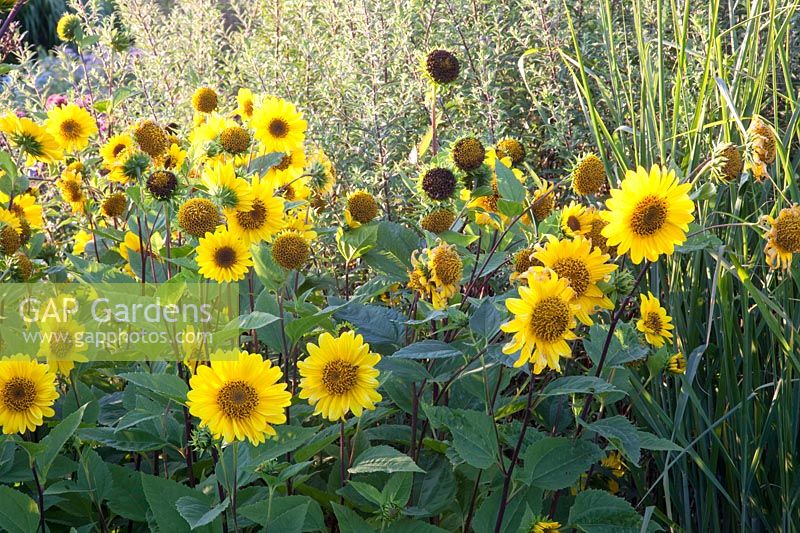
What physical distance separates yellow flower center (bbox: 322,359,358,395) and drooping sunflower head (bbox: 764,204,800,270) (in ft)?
1.77

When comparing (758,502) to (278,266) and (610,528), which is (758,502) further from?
(278,266)

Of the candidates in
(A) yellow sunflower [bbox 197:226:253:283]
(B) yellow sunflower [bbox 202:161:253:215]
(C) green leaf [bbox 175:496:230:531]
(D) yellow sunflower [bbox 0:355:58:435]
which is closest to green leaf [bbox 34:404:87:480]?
(D) yellow sunflower [bbox 0:355:58:435]

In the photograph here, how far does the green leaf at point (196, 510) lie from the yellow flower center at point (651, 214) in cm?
60

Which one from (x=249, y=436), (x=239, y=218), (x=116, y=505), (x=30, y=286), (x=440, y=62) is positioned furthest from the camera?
(x=30, y=286)

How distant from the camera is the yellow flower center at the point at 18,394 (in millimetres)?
1137

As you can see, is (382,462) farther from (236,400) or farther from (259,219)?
(259,219)

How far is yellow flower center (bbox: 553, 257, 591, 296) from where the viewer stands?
3.36ft

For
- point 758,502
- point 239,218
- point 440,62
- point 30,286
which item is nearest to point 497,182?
point 440,62

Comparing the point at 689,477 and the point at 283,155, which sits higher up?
the point at 283,155

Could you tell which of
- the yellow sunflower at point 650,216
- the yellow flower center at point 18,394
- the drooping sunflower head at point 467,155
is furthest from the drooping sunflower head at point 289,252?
the yellow sunflower at point 650,216

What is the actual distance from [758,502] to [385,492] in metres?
0.80

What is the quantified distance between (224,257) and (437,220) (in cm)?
35

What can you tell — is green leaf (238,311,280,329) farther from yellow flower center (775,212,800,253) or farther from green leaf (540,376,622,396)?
yellow flower center (775,212,800,253)

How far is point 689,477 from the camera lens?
155cm
